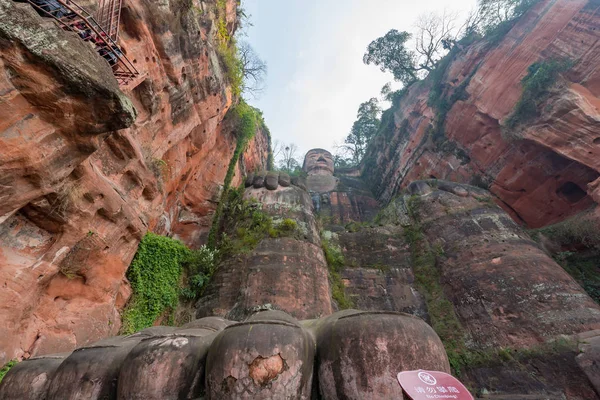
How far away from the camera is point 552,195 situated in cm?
1400

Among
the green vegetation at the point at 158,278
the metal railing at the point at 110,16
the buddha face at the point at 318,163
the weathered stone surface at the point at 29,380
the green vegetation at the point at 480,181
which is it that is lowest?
the weathered stone surface at the point at 29,380

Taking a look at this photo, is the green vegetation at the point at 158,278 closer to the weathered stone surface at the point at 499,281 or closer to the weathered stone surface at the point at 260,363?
the weathered stone surface at the point at 260,363

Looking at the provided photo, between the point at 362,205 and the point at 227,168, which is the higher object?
Answer: the point at 362,205

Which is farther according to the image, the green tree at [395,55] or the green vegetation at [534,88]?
the green tree at [395,55]

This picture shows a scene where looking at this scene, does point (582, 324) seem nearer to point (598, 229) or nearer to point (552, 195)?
point (598, 229)

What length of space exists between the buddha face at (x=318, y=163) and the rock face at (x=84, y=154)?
80.4 feet

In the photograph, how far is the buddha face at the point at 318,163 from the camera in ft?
118

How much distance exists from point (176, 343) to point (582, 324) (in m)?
11.5

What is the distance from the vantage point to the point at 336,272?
1320 cm

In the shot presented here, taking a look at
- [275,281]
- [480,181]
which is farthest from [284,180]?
[480,181]

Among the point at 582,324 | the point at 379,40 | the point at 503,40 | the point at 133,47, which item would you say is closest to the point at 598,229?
the point at 582,324

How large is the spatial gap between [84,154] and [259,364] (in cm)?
463

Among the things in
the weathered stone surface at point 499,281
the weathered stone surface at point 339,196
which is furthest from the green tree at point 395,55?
the weathered stone surface at point 499,281

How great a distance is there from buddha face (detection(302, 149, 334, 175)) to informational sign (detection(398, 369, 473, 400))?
3341 cm
